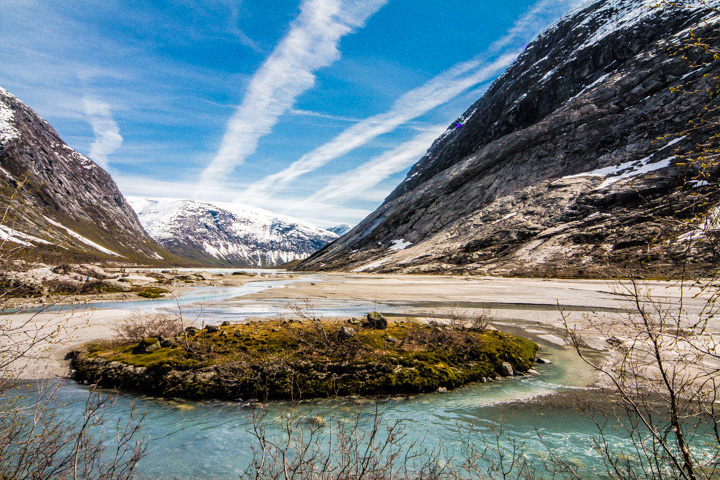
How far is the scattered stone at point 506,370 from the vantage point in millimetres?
14758

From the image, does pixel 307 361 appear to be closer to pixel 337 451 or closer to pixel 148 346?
pixel 337 451

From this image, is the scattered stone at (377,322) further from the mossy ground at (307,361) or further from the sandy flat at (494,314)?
the sandy flat at (494,314)

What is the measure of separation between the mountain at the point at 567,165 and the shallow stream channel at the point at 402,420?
168ft

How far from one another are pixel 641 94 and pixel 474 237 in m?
62.2

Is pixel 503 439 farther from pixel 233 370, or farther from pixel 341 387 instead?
pixel 233 370

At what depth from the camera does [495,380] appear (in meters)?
14.4

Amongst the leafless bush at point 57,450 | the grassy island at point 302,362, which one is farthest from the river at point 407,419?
the leafless bush at point 57,450

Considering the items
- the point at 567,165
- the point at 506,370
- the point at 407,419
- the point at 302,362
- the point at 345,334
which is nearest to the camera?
the point at 407,419

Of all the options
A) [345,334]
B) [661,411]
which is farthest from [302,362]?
[661,411]

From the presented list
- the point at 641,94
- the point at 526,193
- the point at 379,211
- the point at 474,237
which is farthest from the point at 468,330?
the point at 379,211

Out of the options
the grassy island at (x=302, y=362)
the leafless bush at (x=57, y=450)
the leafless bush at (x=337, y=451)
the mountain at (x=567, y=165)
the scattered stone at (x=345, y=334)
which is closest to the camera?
the leafless bush at (x=57, y=450)

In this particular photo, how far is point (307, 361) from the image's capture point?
1382 cm

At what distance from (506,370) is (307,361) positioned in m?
8.42

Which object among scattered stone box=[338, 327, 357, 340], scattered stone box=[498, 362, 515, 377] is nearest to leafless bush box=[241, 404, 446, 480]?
scattered stone box=[338, 327, 357, 340]
